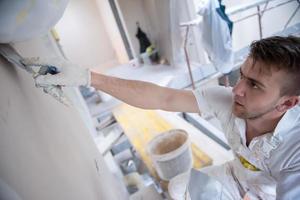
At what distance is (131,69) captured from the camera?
4.41 m

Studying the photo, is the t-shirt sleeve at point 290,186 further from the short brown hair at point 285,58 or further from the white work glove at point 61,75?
the white work glove at point 61,75

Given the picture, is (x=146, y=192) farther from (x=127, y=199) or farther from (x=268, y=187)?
(x=268, y=187)

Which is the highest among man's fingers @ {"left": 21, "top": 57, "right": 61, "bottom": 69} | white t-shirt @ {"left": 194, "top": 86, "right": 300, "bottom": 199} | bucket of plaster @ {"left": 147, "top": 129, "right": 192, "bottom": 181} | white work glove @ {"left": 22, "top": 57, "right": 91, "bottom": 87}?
man's fingers @ {"left": 21, "top": 57, "right": 61, "bottom": 69}

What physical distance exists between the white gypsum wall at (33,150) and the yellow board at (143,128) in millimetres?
1077

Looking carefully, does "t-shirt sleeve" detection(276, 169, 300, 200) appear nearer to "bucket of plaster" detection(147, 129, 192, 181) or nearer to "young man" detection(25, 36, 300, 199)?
"young man" detection(25, 36, 300, 199)

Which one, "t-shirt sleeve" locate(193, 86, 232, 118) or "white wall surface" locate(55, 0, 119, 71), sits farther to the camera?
"white wall surface" locate(55, 0, 119, 71)

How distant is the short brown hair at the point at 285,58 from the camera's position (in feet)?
Answer: 3.05

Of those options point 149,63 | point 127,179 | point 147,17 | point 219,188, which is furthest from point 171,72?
point 219,188

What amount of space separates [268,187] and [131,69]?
→ 3.48m

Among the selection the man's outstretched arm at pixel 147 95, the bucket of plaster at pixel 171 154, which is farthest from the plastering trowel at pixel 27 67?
the bucket of plaster at pixel 171 154

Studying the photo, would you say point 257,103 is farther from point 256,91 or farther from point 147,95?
point 147,95

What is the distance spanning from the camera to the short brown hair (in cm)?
93

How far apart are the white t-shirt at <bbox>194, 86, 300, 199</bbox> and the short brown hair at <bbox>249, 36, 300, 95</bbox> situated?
0.37 feet

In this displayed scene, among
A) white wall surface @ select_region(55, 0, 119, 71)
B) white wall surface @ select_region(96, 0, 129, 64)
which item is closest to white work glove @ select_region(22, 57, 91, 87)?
white wall surface @ select_region(96, 0, 129, 64)
